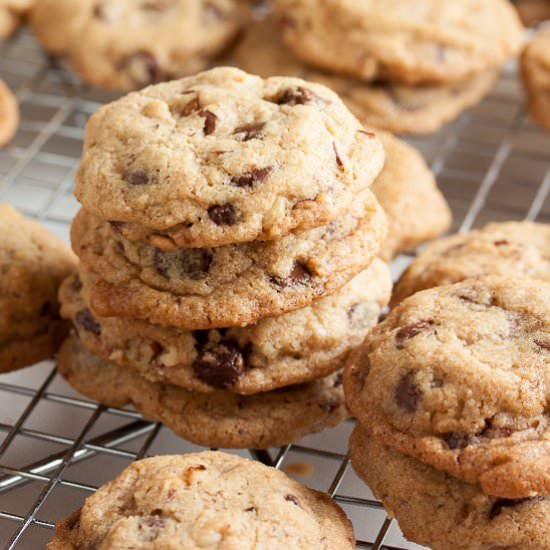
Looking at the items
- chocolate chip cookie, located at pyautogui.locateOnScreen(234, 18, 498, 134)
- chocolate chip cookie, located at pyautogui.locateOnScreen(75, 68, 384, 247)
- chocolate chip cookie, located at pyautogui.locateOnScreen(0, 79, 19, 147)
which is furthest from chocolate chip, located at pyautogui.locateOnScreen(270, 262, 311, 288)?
chocolate chip cookie, located at pyautogui.locateOnScreen(0, 79, 19, 147)

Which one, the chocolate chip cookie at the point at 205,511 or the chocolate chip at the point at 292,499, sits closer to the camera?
the chocolate chip cookie at the point at 205,511

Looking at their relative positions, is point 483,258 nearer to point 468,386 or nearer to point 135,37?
point 468,386

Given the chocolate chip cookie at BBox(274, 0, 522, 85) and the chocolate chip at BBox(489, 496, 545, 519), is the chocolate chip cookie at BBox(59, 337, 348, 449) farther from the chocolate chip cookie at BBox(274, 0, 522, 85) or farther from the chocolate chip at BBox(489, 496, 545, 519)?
the chocolate chip cookie at BBox(274, 0, 522, 85)

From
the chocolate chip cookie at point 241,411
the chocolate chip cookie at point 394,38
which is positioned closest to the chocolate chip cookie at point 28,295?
the chocolate chip cookie at point 241,411

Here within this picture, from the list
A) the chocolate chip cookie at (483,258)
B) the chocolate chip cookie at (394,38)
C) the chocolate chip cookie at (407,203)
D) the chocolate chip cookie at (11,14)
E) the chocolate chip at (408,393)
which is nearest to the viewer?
the chocolate chip at (408,393)

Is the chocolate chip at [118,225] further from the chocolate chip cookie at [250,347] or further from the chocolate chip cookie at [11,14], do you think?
the chocolate chip cookie at [11,14]

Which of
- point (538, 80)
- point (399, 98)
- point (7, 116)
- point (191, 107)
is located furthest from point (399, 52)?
point (7, 116)

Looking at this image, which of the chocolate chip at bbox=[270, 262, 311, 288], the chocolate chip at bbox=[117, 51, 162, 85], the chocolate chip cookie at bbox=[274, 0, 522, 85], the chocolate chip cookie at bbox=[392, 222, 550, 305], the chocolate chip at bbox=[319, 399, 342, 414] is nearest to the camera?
the chocolate chip at bbox=[270, 262, 311, 288]
